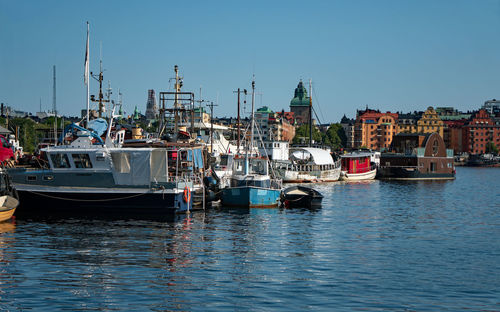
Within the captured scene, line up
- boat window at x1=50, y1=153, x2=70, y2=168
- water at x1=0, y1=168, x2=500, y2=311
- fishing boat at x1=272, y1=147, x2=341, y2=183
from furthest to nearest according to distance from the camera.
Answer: fishing boat at x1=272, y1=147, x2=341, y2=183, boat window at x1=50, y1=153, x2=70, y2=168, water at x1=0, y1=168, x2=500, y2=311

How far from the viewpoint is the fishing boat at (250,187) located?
61469 mm

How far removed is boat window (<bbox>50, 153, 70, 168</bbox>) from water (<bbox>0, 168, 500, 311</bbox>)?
6.23 meters

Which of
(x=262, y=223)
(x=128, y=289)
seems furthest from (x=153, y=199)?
(x=128, y=289)

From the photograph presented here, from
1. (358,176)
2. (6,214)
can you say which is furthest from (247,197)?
(358,176)

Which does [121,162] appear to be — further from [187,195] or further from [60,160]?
[187,195]

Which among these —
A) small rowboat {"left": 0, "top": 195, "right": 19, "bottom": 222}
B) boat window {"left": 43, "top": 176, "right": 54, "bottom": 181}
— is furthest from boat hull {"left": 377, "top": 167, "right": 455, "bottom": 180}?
small rowboat {"left": 0, "top": 195, "right": 19, "bottom": 222}

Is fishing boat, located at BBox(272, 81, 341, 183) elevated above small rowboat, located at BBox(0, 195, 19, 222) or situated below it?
above

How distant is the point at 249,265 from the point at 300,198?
33649 millimetres

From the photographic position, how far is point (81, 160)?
54062mm

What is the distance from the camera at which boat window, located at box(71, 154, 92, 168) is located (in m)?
54.0

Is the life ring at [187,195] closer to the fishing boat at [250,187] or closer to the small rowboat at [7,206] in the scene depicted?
the fishing boat at [250,187]

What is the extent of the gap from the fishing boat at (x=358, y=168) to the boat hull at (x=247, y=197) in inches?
2921

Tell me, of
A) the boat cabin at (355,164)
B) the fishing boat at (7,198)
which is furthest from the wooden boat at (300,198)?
the boat cabin at (355,164)

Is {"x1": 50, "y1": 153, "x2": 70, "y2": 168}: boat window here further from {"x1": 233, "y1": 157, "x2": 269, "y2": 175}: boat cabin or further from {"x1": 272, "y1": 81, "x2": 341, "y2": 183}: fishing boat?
{"x1": 272, "y1": 81, "x2": 341, "y2": 183}: fishing boat
